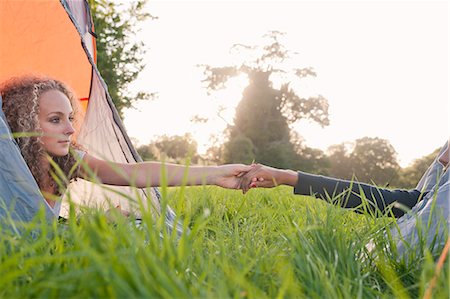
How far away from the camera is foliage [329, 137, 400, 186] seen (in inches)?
995

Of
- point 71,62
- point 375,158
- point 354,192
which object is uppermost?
point 375,158

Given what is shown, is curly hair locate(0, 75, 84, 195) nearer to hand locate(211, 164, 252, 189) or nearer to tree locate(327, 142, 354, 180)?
hand locate(211, 164, 252, 189)

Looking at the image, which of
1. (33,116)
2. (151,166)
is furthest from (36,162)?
(151,166)

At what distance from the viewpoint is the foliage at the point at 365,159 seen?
25.3 metres

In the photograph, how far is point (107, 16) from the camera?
1166cm

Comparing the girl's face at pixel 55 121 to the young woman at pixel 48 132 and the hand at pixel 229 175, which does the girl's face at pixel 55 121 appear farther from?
the hand at pixel 229 175

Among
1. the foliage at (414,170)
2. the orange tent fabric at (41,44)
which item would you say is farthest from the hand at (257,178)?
the foliage at (414,170)

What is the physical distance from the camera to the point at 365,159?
26.0 metres

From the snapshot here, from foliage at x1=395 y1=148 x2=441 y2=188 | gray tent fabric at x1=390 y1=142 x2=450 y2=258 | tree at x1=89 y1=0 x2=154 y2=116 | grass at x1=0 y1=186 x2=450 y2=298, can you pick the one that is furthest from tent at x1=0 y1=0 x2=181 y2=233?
foliage at x1=395 y1=148 x2=441 y2=188

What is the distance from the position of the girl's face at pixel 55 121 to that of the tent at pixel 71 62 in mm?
582

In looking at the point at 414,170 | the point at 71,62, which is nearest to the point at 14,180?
the point at 71,62

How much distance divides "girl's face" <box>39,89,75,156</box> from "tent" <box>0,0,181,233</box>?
58 cm

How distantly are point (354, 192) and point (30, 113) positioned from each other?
Answer: 1.45 m

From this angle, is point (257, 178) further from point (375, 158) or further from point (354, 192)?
point (375, 158)
